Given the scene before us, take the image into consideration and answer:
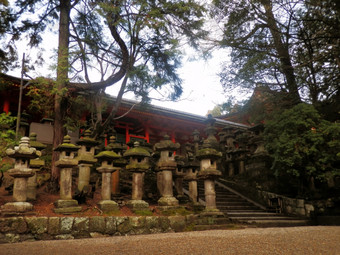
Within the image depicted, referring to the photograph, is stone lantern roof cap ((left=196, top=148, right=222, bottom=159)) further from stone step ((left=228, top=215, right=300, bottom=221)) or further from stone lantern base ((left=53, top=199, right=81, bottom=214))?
stone lantern base ((left=53, top=199, right=81, bottom=214))

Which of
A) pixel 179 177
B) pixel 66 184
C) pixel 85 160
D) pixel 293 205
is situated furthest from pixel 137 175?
pixel 293 205

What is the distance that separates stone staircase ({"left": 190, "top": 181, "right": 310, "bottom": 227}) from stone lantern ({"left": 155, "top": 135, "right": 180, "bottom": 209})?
6.35 feet

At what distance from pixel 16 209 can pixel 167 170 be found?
4.11 metres

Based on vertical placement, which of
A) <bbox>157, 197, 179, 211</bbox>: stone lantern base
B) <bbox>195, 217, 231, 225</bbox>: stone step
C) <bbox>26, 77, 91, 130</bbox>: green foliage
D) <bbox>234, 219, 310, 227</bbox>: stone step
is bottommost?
<bbox>234, 219, 310, 227</bbox>: stone step

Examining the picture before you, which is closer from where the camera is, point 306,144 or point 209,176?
point 209,176

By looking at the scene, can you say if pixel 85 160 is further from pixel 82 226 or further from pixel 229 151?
pixel 229 151

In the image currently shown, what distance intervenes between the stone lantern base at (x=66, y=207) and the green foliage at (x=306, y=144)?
23.9 ft

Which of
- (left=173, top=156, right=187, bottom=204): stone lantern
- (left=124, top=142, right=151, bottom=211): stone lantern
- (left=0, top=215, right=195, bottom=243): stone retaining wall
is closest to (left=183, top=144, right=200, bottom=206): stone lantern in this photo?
(left=173, top=156, right=187, bottom=204): stone lantern

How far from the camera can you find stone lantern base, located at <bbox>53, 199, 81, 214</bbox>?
6.39 metres

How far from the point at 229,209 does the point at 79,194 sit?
550 cm

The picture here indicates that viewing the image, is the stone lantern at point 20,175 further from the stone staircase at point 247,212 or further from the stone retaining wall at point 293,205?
the stone retaining wall at point 293,205

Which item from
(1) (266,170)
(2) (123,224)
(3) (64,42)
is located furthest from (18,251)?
(1) (266,170)

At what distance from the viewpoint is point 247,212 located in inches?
385

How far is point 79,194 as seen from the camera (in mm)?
7348
